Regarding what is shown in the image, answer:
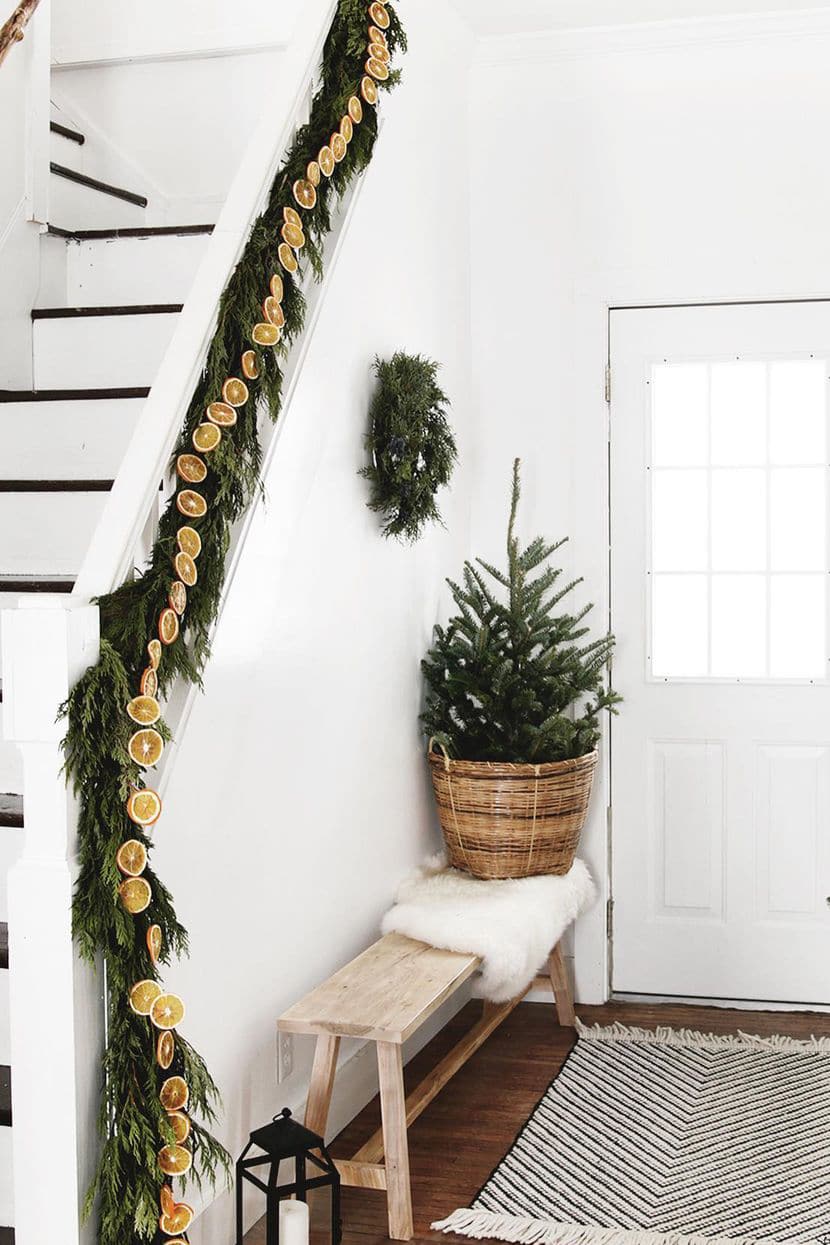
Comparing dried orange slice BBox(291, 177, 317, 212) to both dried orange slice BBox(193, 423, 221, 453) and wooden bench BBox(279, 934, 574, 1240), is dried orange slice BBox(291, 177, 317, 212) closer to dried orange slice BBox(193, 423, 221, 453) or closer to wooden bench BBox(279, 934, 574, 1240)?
dried orange slice BBox(193, 423, 221, 453)

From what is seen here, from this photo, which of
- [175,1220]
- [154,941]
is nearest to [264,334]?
[154,941]

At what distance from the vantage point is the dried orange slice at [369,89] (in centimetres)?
277

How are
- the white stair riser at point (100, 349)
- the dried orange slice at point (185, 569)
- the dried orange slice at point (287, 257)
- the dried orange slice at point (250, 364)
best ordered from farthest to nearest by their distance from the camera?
the white stair riser at point (100, 349) → the dried orange slice at point (287, 257) → the dried orange slice at point (250, 364) → the dried orange slice at point (185, 569)

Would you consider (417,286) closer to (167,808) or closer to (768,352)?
(768,352)

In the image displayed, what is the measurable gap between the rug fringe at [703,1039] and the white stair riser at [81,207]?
2617mm

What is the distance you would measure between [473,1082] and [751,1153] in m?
0.75

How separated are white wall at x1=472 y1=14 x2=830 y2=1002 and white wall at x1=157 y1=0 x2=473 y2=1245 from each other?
12 cm

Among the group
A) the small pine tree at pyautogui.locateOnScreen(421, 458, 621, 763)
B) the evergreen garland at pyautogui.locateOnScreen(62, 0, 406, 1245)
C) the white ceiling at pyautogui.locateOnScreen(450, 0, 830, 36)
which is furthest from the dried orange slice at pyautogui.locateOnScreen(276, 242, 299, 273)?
the white ceiling at pyautogui.locateOnScreen(450, 0, 830, 36)

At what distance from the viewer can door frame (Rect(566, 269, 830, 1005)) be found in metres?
4.23

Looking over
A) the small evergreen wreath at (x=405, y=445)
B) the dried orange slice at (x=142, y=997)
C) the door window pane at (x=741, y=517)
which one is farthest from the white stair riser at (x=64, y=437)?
the door window pane at (x=741, y=517)

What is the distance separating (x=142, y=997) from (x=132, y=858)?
0.20 metres

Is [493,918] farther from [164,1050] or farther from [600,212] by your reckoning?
Result: [600,212]

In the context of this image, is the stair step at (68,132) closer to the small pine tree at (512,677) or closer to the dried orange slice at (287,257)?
the dried orange slice at (287,257)

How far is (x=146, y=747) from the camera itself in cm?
198
